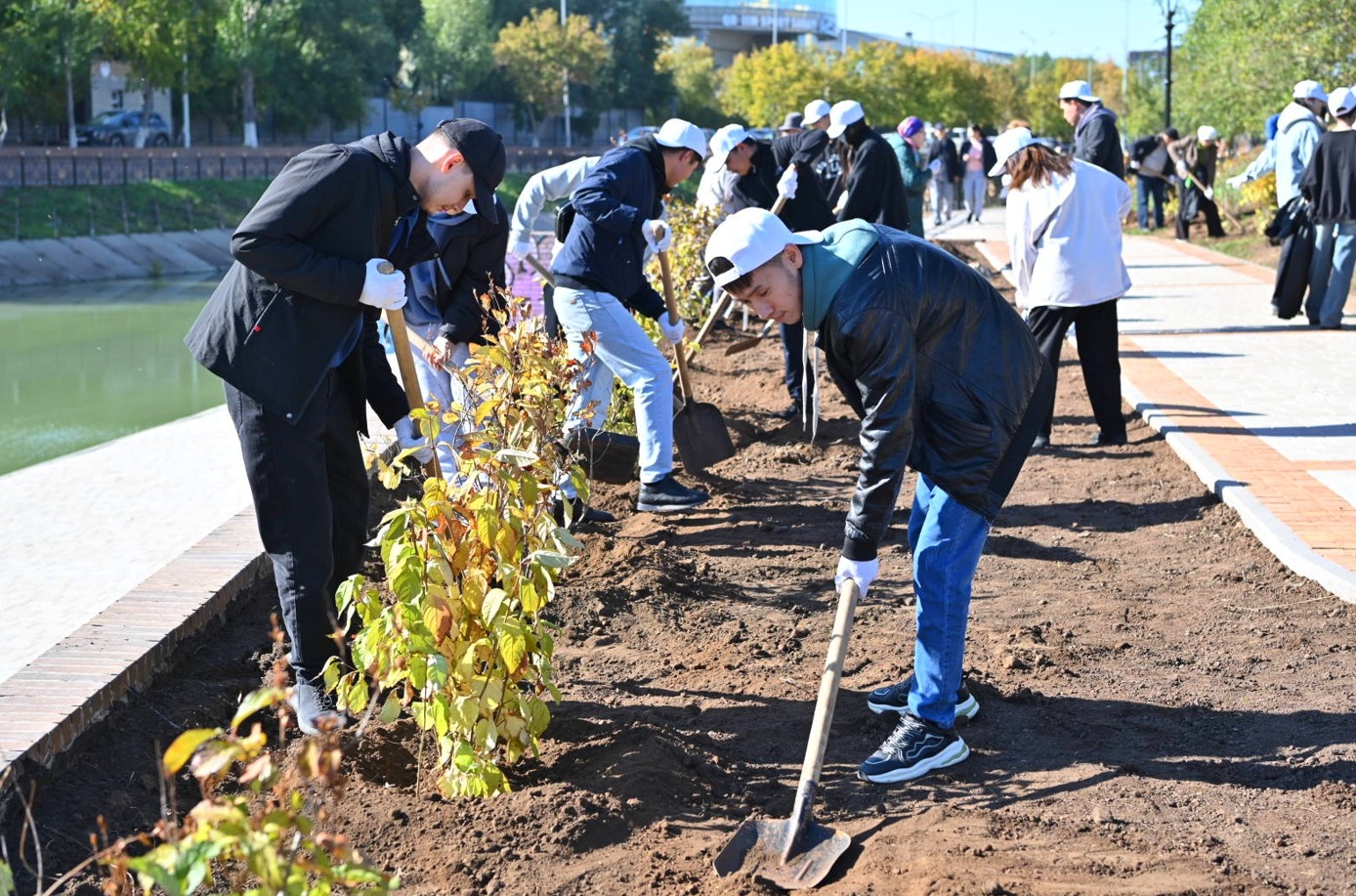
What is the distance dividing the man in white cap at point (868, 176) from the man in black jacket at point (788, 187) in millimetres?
198

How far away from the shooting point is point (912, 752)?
14.0 ft

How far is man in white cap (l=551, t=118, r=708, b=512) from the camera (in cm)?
695

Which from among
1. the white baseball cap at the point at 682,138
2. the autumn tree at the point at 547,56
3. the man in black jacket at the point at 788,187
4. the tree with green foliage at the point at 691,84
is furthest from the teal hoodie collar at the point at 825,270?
the tree with green foliage at the point at 691,84

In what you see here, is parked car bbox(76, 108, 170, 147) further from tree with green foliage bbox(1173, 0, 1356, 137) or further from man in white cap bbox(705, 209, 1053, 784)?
man in white cap bbox(705, 209, 1053, 784)

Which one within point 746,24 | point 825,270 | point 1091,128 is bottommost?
point 825,270

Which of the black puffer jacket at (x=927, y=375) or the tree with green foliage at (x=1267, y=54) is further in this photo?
the tree with green foliage at (x=1267, y=54)

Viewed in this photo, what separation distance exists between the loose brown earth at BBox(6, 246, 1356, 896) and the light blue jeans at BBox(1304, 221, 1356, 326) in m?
5.78

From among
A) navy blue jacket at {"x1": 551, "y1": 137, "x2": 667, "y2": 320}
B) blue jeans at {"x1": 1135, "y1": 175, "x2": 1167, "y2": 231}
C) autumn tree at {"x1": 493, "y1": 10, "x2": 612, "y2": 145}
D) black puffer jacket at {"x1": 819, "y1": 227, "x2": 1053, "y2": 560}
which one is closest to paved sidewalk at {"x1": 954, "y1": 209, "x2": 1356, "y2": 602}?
black puffer jacket at {"x1": 819, "y1": 227, "x2": 1053, "y2": 560}

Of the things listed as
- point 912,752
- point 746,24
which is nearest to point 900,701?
point 912,752

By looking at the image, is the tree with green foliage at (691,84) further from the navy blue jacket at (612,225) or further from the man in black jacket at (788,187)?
the navy blue jacket at (612,225)

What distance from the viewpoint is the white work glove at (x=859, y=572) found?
4.00 meters

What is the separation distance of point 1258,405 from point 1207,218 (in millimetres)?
14670

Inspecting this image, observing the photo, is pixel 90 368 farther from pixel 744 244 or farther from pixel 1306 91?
pixel 744 244

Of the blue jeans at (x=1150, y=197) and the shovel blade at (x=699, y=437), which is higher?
the blue jeans at (x=1150, y=197)
